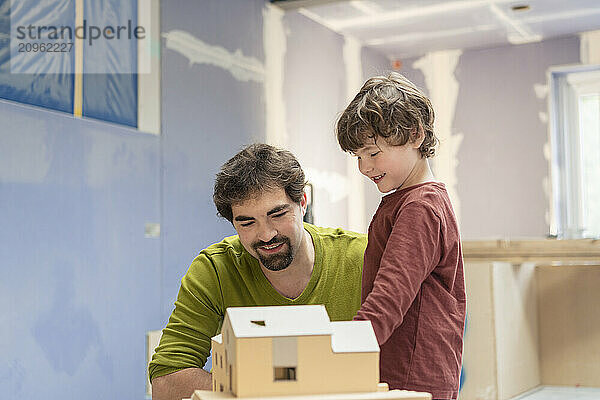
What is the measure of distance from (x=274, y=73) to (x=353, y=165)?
40.9 inches

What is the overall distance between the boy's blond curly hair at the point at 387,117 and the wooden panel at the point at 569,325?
5.46ft

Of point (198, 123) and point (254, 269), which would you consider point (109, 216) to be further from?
point (254, 269)

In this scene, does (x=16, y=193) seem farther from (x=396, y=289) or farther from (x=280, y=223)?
(x=396, y=289)

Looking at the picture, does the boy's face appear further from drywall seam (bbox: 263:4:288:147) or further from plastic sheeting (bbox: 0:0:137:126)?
drywall seam (bbox: 263:4:288:147)

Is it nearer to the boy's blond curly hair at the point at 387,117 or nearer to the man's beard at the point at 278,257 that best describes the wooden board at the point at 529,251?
the man's beard at the point at 278,257

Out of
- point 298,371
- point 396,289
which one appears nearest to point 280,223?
point 396,289

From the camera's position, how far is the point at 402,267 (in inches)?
40.7

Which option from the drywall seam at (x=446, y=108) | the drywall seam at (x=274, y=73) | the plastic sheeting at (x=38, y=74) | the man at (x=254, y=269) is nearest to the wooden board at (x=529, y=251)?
the man at (x=254, y=269)

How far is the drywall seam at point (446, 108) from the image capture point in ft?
16.8

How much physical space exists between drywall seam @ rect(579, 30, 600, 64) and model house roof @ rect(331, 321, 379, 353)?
4.37 m

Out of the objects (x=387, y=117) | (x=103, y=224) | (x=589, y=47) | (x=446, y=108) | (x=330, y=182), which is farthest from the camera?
(x=446, y=108)

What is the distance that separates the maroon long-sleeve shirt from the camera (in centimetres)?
105

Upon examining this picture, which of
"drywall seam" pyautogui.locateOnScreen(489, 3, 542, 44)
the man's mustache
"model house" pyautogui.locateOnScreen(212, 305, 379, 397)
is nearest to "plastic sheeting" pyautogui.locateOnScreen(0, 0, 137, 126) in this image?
the man's mustache

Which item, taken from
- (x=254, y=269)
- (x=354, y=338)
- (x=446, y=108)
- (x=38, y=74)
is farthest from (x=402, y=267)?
(x=446, y=108)
